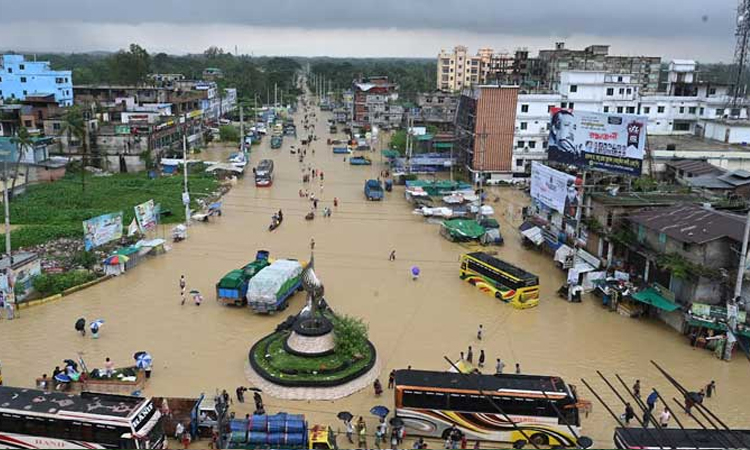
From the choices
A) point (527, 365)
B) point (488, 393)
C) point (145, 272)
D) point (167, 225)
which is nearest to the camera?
point (488, 393)

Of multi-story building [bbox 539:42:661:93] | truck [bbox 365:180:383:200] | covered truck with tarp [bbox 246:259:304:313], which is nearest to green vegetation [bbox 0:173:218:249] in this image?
truck [bbox 365:180:383:200]

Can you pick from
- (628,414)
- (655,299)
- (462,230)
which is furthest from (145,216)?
(628,414)

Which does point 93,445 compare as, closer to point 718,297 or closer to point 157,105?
point 718,297

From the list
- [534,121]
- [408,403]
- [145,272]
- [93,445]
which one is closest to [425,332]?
[408,403]

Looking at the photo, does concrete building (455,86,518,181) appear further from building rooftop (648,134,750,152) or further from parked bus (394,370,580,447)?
parked bus (394,370,580,447)

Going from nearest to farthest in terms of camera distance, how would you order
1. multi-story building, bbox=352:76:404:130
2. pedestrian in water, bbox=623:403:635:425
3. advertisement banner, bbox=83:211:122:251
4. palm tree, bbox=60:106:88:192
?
pedestrian in water, bbox=623:403:635:425 → advertisement banner, bbox=83:211:122:251 → palm tree, bbox=60:106:88:192 → multi-story building, bbox=352:76:404:130

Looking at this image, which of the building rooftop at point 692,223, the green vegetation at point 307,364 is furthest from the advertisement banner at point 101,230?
the building rooftop at point 692,223

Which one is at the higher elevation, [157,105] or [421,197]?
[157,105]
